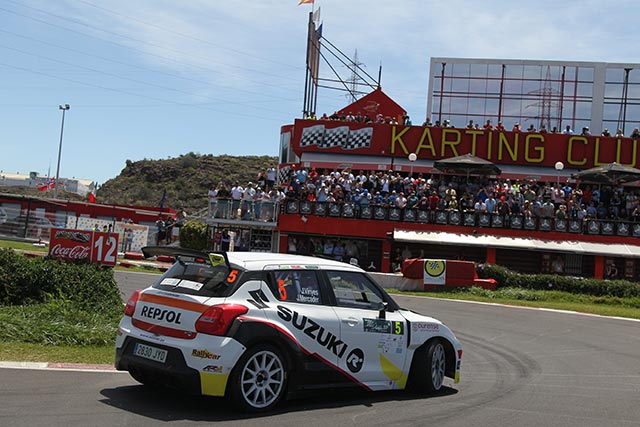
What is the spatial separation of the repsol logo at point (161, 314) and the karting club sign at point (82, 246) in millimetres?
6050

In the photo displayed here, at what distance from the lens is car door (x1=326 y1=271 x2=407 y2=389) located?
792 centimetres

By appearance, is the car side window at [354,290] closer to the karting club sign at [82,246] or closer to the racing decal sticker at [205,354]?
the racing decal sticker at [205,354]

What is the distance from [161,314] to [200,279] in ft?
1.72

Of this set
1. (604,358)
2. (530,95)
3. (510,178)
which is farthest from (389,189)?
(604,358)

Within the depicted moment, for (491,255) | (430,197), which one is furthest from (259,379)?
(491,255)

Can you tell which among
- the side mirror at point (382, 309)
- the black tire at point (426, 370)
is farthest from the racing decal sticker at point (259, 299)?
the black tire at point (426, 370)

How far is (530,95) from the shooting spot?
5031cm

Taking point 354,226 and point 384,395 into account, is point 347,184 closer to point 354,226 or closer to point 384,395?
point 354,226

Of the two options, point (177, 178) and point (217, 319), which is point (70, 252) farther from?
point (177, 178)

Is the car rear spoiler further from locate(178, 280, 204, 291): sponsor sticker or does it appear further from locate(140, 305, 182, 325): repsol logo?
locate(140, 305, 182, 325): repsol logo

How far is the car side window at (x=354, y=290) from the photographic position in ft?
26.5

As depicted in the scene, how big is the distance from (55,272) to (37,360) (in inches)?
147

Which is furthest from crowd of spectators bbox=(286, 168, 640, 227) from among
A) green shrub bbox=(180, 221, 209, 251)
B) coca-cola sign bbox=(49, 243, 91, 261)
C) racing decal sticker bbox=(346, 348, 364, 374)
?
racing decal sticker bbox=(346, 348, 364, 374)

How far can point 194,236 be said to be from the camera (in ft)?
111
